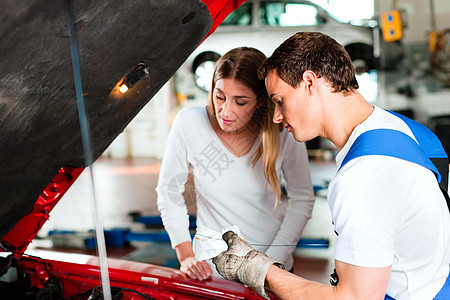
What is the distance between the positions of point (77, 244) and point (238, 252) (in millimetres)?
1855

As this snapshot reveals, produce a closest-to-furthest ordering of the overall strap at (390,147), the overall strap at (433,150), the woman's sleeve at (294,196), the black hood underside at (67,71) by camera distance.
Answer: the black hood underside at (67,71)
the overall strap at (390,147)
the overall strap at (433,150)
the woman's sleeve at (294,196)

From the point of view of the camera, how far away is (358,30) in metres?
1.48

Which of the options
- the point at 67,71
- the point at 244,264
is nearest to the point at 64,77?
the point at 67,71

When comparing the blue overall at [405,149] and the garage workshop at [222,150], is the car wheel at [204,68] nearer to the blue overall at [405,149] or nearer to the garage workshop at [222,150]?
the garage workshop at [222,150]

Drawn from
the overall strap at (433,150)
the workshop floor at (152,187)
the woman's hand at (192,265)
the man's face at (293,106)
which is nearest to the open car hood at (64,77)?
the workshop floor at (152,187)

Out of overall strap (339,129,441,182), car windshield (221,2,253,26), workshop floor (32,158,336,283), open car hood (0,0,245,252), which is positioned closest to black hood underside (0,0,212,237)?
open car hood (0,0,245,252)

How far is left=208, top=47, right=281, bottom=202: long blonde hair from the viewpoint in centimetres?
108

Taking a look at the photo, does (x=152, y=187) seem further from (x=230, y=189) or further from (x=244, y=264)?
(x=244, y=264)

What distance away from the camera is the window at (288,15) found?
1220mm

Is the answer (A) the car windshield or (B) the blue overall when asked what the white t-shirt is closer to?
(B) the blue overall

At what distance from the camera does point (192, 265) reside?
1.21 meters

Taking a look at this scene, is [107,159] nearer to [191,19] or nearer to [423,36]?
[191,19]

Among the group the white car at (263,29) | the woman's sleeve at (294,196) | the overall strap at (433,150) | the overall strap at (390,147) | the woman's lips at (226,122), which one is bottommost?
the woman's sleeve at (294,196)

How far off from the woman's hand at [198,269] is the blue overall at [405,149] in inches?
20.1
